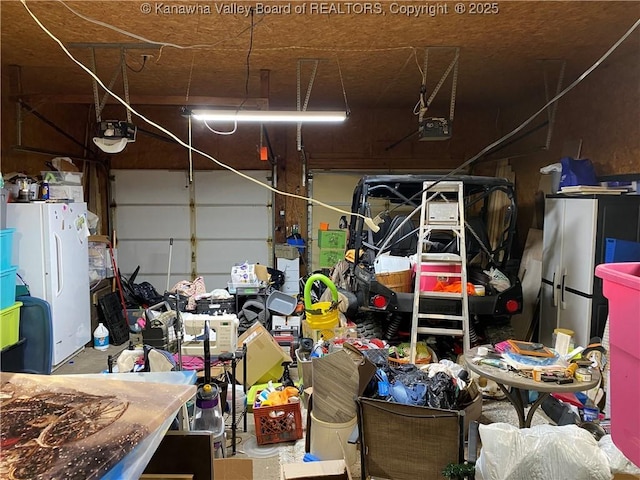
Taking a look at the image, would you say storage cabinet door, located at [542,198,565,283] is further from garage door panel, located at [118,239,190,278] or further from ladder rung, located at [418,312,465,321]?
garage door panel, located at [118,239,190,278]

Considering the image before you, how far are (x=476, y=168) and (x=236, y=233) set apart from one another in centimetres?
479

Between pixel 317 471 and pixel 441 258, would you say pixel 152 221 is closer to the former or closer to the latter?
pixel 441 258

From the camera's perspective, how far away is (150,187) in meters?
8.17

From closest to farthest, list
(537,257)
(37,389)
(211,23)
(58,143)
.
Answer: (37,389), (211,23), (537,257), (58,143)

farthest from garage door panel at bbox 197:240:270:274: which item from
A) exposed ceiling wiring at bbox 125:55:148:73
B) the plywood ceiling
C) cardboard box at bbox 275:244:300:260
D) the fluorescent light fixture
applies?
the fluorescent light fixture

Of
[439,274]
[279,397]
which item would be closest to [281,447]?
[279,397]

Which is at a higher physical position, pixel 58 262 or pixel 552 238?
pixel 552 238

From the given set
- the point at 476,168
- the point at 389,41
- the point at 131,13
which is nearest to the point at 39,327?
the point at 131,13

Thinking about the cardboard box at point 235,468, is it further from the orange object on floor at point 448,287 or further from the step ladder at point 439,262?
the orange object on floor at point 448,287

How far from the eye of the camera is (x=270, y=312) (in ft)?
21.1

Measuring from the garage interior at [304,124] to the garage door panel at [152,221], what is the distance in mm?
26

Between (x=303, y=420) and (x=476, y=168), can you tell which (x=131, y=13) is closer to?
(x=303, y=420)

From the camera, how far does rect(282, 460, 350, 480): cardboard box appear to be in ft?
8.26

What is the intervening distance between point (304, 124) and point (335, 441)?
6236 millimetres
